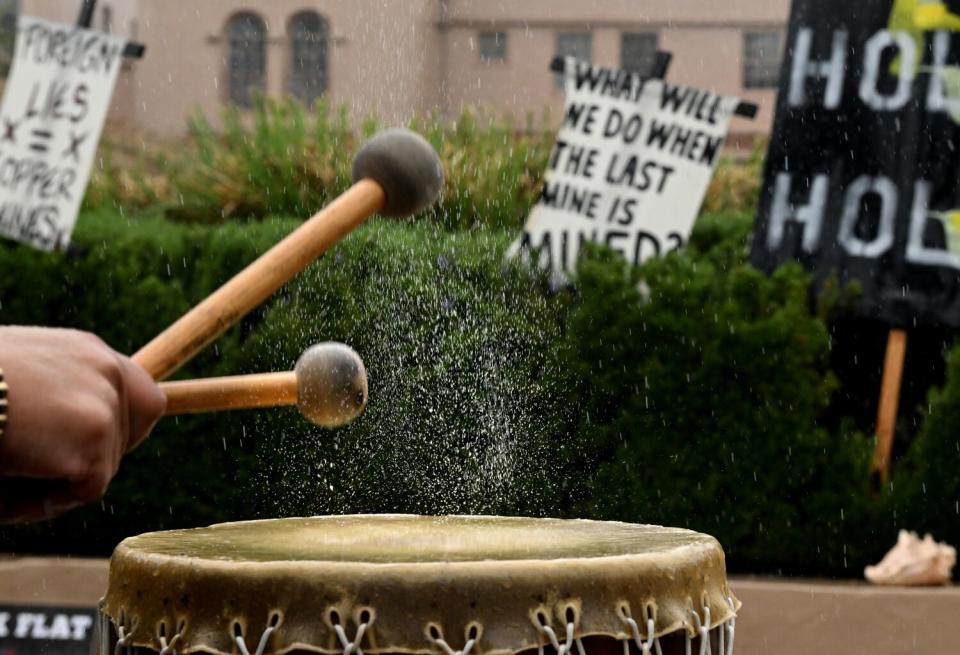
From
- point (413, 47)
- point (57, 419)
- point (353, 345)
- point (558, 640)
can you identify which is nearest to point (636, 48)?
point (413, 47)

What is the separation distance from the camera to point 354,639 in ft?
5.97

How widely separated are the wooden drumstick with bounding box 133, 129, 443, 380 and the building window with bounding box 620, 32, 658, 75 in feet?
67.2

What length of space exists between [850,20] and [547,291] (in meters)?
1.39

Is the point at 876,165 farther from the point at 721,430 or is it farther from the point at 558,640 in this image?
the point at 558,640

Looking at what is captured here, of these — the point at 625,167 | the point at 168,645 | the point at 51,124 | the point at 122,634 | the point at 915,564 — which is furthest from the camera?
the point at 51,124

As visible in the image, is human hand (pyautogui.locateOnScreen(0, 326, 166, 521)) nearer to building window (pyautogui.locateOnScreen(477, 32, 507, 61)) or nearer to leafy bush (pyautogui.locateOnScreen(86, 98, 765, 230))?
leafy bush (pyautogui.locateOnScreen(86, 98, 765, 230))

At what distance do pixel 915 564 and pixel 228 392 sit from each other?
3.29m

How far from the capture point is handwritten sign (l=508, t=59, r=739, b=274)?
5.07 metres

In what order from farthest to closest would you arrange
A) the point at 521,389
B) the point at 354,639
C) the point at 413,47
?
the point at 413,47 < the point at 521,389 < the point at 354,639

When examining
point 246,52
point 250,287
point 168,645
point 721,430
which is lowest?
point 721,430

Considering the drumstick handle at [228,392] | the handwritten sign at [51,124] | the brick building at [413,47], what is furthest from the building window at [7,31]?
the drumstick handle at [228,392]

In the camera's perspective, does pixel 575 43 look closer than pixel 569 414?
No

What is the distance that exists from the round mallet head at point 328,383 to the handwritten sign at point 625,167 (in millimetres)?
2978

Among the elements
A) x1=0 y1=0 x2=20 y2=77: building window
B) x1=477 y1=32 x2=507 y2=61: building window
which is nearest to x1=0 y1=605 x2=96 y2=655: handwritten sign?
x1=0 y1=0 x2=20 y2=77: building window
